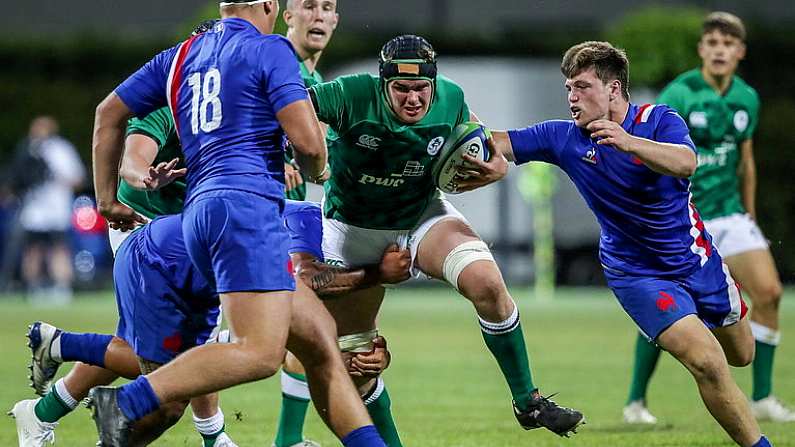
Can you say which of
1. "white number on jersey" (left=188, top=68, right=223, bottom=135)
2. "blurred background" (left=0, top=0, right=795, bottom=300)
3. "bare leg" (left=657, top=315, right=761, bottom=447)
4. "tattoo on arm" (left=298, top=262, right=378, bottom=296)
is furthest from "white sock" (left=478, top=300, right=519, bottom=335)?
"blurred background" (left=0, top=0, right=795, bottom=300)

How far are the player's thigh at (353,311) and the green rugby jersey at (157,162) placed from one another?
97 centimetres

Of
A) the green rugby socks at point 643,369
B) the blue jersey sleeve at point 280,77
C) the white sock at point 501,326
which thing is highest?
the blue jersey sleeve at point 280,77

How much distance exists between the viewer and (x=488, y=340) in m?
6.32

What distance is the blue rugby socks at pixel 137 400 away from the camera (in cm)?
508

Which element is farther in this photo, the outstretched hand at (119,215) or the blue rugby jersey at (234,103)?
the outstretched hand at (119,215)

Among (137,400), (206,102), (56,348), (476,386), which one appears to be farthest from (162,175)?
(476,386)

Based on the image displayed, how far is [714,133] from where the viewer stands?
901cm

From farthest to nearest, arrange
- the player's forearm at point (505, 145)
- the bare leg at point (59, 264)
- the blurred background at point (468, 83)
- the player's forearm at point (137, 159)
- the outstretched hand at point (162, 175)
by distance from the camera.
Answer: the blurred background at point (468, 83) < the bare leg at point (59, 264) < the player's forearm at point (505, 145) < the player's forearm at point (137, 159) < the outstretched hand at point (162, 175)

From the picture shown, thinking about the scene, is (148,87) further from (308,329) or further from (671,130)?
(671,130)

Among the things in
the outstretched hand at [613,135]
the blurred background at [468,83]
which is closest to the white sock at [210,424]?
the outstretched hand at [613,135]

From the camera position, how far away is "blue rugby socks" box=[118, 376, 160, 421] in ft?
16.7

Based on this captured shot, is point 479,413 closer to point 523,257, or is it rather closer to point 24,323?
point 24,323

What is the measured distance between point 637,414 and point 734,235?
1465 millimetres

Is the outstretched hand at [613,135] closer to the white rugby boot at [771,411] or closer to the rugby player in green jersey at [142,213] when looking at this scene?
the rugby player in green jersey at [142,213]
